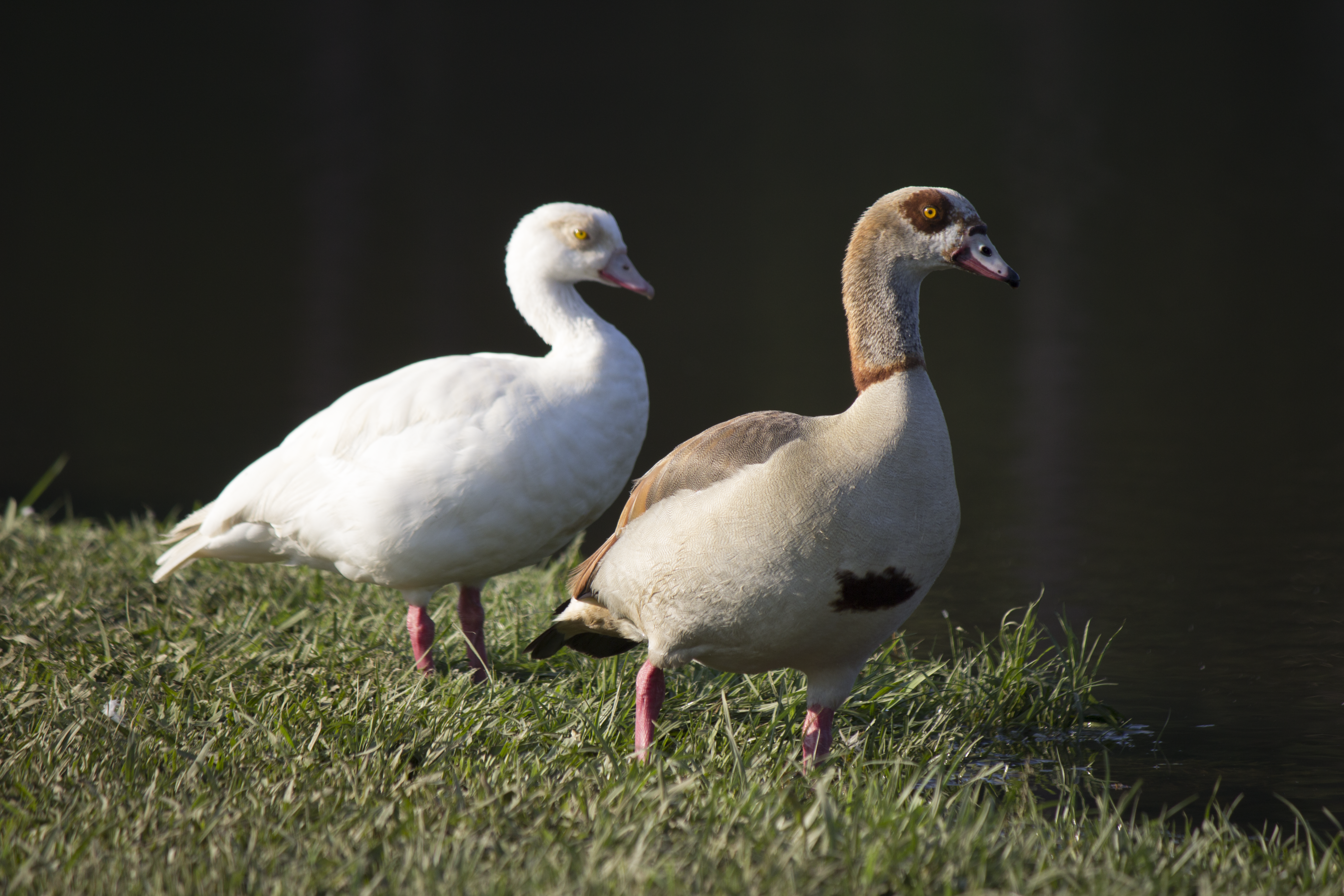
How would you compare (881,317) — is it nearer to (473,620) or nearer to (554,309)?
(554,309)

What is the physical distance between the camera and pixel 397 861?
10.2ft

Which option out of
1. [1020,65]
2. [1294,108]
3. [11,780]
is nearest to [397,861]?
[11,780]

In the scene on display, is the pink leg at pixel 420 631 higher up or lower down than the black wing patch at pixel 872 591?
lower down

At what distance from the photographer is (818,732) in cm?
400

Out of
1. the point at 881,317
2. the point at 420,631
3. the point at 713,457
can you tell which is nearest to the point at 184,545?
the point at 420,631

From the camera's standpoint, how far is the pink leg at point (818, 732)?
157 inches

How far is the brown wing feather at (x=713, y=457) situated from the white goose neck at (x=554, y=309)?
0.87m

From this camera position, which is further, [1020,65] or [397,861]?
[1020,65]

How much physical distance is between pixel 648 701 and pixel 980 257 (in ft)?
5.07

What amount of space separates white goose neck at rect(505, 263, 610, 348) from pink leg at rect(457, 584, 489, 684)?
2.95 feet

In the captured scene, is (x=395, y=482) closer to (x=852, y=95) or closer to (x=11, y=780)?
(x=11, y=780)

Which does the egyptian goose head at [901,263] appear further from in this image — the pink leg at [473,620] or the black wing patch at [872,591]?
the pink leg at [473,620]

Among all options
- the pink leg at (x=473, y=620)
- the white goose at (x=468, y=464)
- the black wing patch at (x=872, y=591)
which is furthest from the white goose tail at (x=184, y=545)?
the black wing patch at (x=872, y=591)

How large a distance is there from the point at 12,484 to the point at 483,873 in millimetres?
6740
